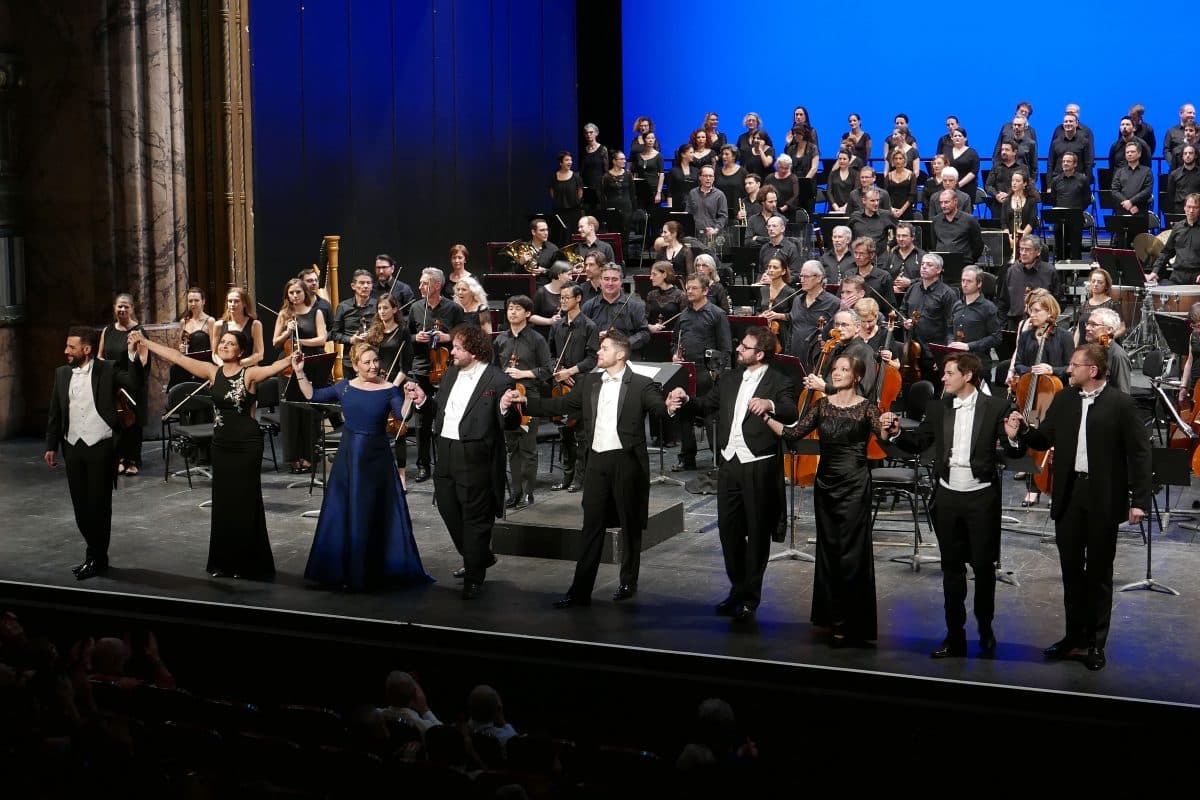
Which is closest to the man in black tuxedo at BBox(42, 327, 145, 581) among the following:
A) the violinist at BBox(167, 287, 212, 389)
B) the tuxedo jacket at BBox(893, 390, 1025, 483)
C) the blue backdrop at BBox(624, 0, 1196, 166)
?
the violinist at BBox(167, 287, 212, 389)

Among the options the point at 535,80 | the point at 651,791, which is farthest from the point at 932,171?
the point at 651,791

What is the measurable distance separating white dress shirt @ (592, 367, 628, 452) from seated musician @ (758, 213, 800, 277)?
4546 mm

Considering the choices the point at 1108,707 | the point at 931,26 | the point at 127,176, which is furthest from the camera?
the point at 931,26

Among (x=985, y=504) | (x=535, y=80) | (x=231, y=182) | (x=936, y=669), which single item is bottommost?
(x=936, y=669)

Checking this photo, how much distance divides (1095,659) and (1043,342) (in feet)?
9.59

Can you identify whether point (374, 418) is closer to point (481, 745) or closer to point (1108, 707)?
point (481, 745)

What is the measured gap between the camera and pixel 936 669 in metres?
6.53

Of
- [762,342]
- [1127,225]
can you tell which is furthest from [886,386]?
[1127,225]

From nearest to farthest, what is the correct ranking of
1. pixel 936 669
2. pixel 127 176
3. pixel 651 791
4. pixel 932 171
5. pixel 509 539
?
pixel 651 791 → pixel 936 669 → pixel 509 539 → pixel 127 176 → pixel 932 171

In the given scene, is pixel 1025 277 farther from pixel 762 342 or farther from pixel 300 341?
pixel 300 341

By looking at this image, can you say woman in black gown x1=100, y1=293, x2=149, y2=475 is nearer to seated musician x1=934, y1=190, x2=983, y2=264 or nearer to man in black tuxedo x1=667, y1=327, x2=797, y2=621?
man in black tuxedo x1=667, y1=327, x2=797, y2=621

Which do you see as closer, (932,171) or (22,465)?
(22,465)

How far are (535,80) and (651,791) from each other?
14.4 meters

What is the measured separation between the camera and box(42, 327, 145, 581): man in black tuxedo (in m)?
7.98
